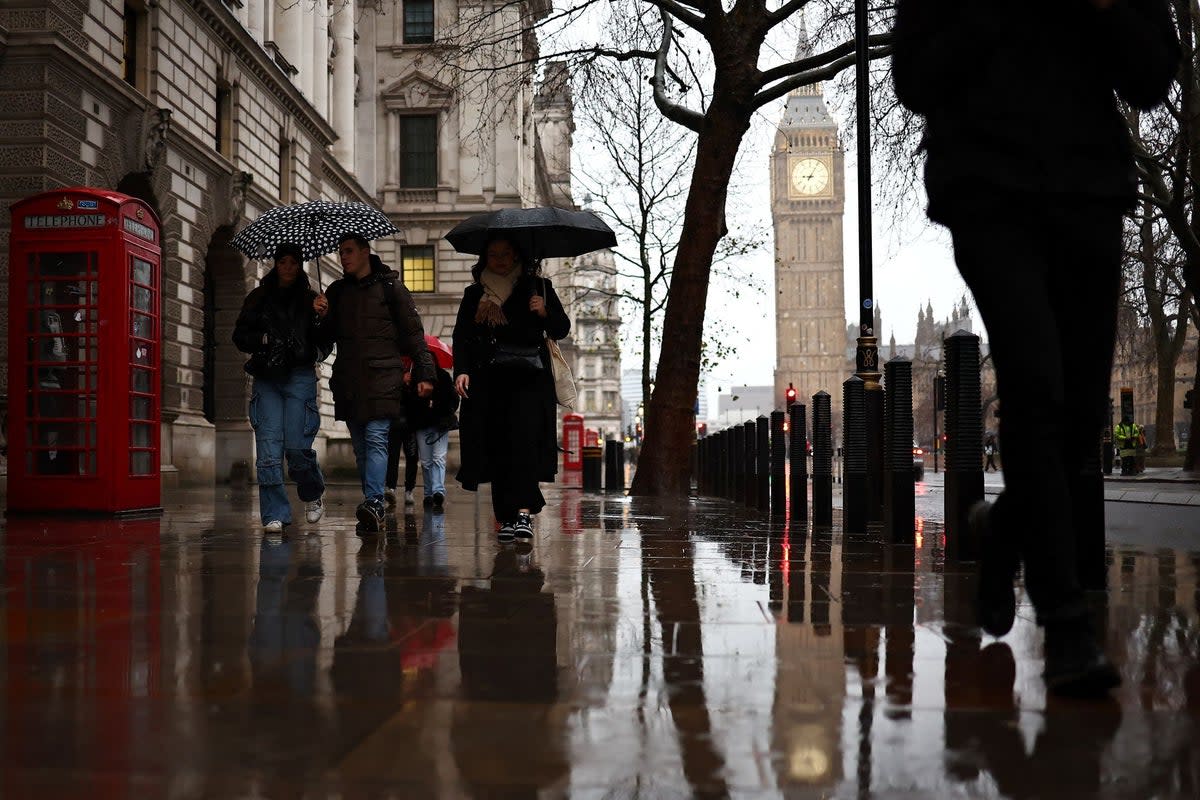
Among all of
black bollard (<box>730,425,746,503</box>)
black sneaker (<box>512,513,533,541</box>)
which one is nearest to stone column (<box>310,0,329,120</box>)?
black bollard (<box>730,425,746,503</box>)

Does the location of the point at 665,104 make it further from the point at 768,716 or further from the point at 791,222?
the point at 791,222

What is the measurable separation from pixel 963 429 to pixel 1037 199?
9.92 ft

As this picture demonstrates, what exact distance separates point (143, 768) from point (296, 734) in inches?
13.0

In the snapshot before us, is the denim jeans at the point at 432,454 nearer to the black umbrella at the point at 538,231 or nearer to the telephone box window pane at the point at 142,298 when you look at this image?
the telephone box window pane at the point at 142,298

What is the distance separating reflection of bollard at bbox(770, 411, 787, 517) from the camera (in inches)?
435

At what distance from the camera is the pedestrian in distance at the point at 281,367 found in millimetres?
8117

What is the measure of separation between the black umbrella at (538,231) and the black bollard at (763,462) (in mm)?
3195

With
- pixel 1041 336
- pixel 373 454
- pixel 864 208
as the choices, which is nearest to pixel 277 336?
pixel 373 454

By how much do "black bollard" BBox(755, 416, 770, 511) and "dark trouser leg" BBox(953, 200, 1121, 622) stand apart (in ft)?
26.4

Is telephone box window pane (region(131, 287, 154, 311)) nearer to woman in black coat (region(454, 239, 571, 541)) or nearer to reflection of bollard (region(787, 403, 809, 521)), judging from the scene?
woman in black coat (region(454, 239, 571, 541))

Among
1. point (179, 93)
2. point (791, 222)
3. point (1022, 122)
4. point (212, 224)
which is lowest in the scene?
point (1022, 122)

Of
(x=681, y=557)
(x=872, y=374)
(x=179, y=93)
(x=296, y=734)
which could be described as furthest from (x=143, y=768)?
(x=179, y=93)

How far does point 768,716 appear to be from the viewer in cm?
269

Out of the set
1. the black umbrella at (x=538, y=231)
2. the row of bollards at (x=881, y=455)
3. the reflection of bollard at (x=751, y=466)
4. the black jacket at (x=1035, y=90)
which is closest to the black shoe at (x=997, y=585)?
the black jacket at (x=1035, y=90)
